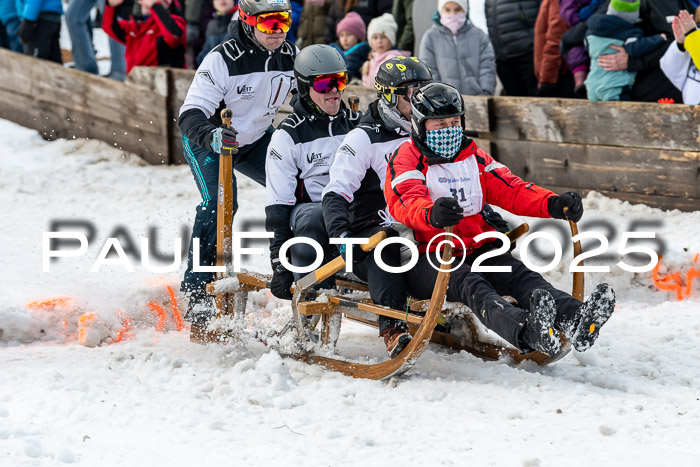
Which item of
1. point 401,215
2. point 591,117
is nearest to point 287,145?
point 401,215

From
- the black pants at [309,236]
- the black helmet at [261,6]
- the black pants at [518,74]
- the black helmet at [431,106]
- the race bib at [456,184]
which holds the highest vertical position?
the black helmet at [261,6]

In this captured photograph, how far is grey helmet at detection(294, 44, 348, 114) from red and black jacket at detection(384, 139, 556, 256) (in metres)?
0.75

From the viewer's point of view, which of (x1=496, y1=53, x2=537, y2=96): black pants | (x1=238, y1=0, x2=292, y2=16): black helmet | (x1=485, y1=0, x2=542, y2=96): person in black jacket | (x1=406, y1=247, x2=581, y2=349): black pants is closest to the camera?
(x1=406, y1=247, x2=581, y2=349): black pants

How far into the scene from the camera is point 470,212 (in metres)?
4.81

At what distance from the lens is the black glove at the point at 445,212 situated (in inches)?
168

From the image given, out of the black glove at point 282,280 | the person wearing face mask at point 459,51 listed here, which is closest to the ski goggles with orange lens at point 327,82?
the black glove at point 282,280

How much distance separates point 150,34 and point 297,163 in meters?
5.94

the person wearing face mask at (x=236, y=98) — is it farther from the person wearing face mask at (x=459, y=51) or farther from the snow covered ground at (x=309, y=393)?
the person wearing face mask at (x=459, y=51)

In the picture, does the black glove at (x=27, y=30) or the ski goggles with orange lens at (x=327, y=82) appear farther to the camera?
the black glove at (x=27, y=30)

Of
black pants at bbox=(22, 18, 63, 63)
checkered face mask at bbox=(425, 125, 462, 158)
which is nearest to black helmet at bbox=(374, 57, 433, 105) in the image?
checkered face mask at bbox=(425, 125, 462, 158)

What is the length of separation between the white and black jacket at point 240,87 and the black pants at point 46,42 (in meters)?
6.65

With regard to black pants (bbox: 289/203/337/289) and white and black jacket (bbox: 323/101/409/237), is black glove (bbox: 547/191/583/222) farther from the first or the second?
black pants (bbox: 289/203/337/289)

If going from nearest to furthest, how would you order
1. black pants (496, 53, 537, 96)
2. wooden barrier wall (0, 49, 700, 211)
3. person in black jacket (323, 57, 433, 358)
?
person in black jacket (323, 57, 433, 358)
wooden barrier wall (0, 49, 700, 211)
black pants (496, 53, 537, 96)

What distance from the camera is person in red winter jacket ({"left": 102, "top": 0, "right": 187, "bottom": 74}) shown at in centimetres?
1032
